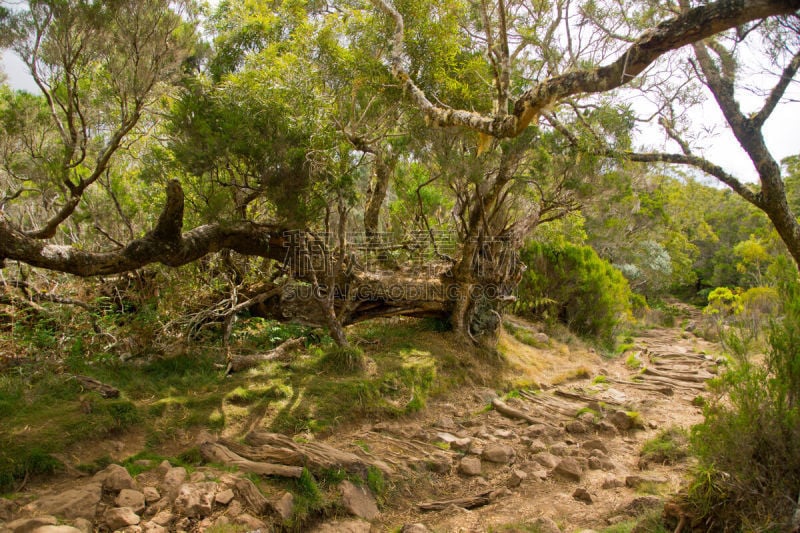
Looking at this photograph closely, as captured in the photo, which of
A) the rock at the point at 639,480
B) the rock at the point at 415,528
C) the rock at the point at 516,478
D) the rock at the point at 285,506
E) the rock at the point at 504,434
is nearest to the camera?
Result: the rock at the point at 285,506

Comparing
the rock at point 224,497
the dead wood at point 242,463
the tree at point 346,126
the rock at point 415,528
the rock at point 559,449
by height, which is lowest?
the rock at point 415,528

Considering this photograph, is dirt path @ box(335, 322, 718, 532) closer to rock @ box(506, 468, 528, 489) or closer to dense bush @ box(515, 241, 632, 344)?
rock @ box(506, 468, 528, 489)

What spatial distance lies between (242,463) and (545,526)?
2.31 meters

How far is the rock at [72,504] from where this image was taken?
2998mm

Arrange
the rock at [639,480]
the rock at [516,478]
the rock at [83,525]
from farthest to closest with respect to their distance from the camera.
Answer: the rock at [516,478] → the rock at [639,480] → the rock at [83,525]

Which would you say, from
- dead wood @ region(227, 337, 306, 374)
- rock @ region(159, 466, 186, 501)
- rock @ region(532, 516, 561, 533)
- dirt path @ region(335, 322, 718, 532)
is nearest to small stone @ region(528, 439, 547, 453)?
dirt path @ region(335, 322, 718, 532)

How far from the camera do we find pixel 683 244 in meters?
22.2

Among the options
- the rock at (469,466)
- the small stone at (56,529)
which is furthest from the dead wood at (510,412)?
the small stone at (56,529)

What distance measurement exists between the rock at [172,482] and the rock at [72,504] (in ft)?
1.25

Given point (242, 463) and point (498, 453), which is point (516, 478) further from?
point (242, 463)

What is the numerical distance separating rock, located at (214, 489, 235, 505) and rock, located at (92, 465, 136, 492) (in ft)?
1.86

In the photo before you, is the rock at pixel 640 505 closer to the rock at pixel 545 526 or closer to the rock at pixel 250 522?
the rock at pixel 545 526

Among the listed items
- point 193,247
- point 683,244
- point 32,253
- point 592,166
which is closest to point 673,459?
point 592,166

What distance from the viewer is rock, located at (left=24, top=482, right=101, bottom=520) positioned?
300 centimetres
